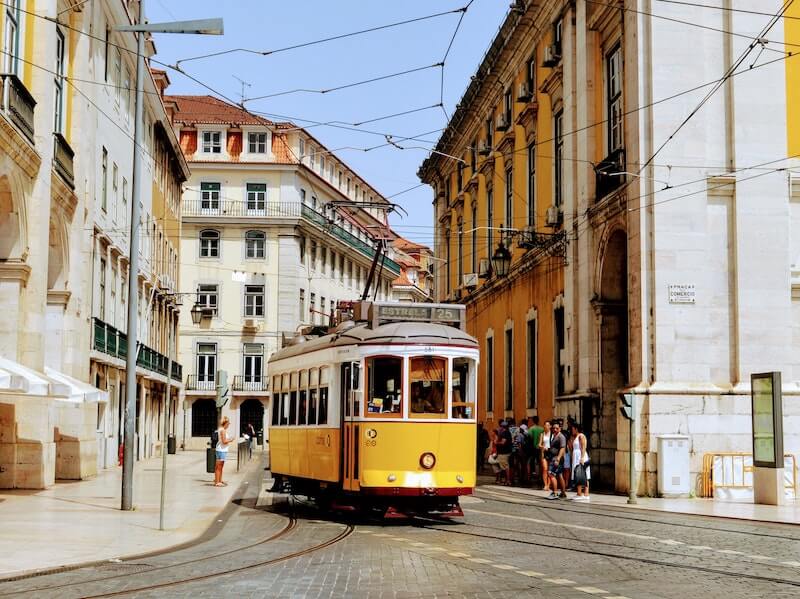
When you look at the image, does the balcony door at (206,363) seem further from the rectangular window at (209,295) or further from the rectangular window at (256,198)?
the rectangular window at (256,198)

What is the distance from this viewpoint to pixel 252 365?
70.3m

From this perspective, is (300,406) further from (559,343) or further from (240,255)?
(240,255)

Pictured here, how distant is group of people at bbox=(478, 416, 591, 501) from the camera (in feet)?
81.0

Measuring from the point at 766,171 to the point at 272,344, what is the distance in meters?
47.1

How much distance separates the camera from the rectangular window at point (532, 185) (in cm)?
3725

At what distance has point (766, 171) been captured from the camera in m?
26.0

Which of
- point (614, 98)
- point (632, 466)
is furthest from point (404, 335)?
point (614, 98)

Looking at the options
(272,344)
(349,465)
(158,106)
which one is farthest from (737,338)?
(272,344)

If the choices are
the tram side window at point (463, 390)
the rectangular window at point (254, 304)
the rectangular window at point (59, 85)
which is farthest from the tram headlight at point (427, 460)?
the rectangular window at point (254, 304)

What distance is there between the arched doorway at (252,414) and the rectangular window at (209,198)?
38.7 feet

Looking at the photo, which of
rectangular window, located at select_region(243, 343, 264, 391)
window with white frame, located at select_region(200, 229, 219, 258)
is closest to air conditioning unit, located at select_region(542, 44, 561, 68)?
rectangular window, located at select_region(243, 343, 264, 391)

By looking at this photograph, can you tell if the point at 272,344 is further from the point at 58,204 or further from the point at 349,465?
the point at 349,465

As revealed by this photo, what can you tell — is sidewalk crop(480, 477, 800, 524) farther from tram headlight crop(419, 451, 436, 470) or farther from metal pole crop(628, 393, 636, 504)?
tram headlight crop(419, 451, 436, 470)

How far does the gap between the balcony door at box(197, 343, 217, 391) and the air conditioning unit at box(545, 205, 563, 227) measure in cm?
3943
